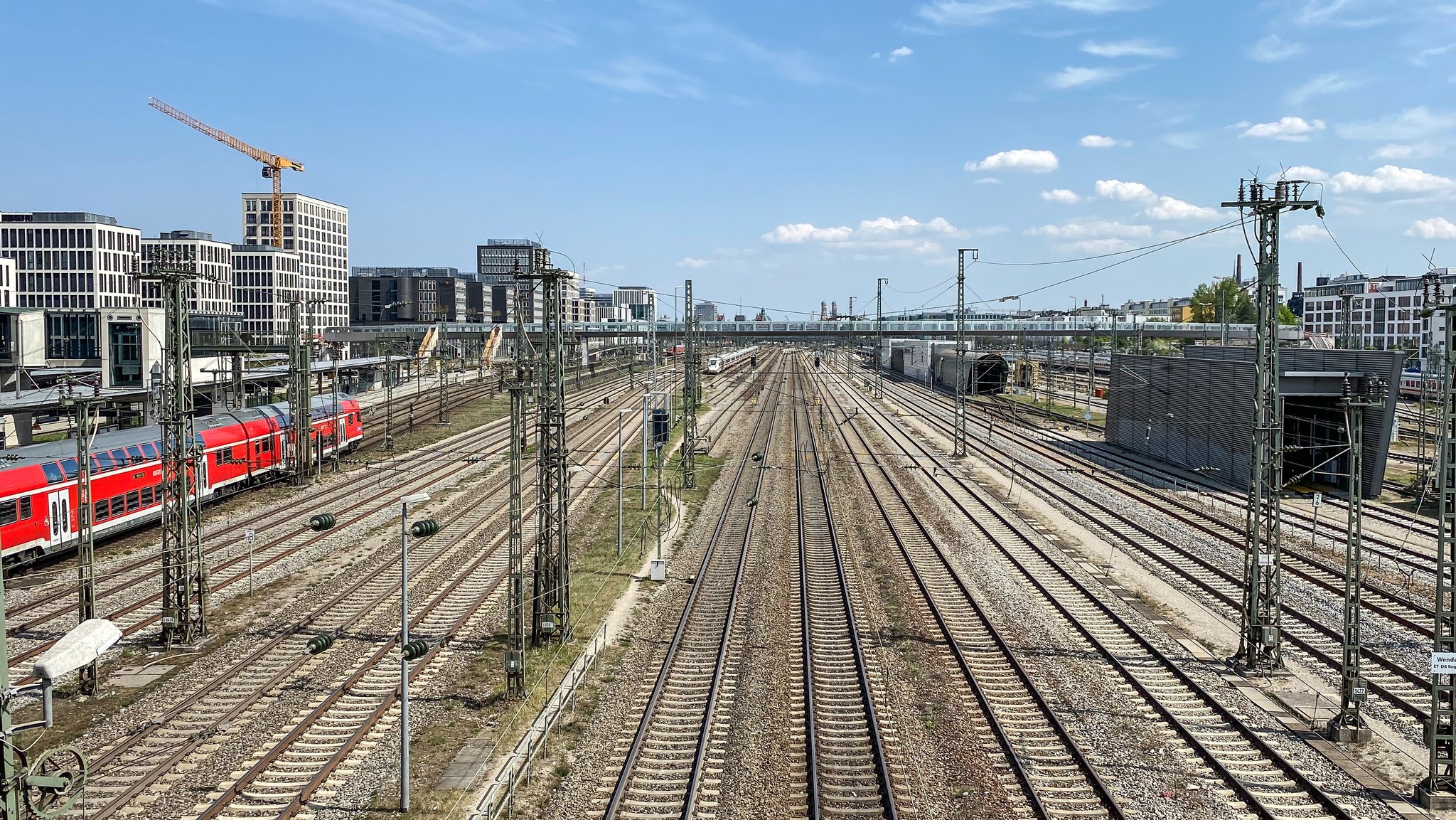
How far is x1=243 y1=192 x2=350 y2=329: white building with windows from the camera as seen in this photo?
14975cm

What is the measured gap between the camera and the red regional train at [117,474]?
2522 cm

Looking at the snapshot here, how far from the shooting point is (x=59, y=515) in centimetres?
2666

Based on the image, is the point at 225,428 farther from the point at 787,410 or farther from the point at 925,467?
the point at 787,410

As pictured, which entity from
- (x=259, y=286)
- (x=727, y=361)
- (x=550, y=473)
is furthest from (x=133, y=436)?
(x=727, y=361)

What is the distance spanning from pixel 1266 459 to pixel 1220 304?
116938 millimetres

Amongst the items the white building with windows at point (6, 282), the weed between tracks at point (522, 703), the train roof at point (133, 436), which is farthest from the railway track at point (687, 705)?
the white building with windows at point (6, 282)

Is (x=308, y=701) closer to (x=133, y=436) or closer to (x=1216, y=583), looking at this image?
(x=133, y=436)

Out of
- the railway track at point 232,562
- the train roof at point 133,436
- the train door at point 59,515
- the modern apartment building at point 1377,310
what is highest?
the modern apartment building at point 1377,310

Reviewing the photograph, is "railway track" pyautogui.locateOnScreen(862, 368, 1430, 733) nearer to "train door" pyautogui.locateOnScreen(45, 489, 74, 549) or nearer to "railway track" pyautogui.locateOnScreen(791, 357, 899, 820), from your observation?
"railway track" pyautogui.locateOnScreen(791, 357, 899, 820)

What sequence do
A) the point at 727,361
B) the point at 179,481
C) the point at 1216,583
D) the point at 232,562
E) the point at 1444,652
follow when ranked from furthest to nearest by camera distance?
the point at 727,361, the point at 232,562, the point at 1216,583, the point at 179,481, the point at 1444,652

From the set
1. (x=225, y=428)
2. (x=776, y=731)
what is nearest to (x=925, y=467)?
(x=225, y=428)

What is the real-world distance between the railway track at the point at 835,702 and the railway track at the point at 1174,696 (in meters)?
4.22

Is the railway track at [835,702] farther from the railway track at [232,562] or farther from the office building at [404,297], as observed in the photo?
the office building at [404,297]

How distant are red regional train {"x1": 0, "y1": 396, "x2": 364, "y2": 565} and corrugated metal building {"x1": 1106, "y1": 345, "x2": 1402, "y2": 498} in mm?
35658
